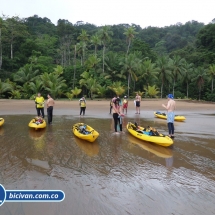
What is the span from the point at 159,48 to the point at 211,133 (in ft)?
227

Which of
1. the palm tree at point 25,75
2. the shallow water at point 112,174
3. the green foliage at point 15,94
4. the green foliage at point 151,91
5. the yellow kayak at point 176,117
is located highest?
the palm tree at point 25,75

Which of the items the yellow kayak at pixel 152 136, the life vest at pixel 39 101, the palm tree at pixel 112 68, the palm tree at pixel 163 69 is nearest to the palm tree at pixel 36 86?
the palm tree at pixel 112 68

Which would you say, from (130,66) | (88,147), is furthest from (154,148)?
(130,66)

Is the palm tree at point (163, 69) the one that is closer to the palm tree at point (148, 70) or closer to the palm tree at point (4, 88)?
the palm tree at point (148, 70)

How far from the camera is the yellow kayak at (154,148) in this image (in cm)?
777

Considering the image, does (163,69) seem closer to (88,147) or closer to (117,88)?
(117,88)

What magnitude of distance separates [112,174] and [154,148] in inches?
117

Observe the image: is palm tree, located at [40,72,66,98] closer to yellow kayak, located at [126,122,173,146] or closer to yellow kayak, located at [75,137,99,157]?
yellow kayak, located at [126,122,173,146]

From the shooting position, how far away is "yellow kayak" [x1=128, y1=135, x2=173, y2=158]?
777 cm

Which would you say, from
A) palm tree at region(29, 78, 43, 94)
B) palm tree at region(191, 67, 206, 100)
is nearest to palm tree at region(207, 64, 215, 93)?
palm tree at region(191, 67, 206, 100)

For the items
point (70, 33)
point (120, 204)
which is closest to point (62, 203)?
point (120, 204)

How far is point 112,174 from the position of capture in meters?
5.91

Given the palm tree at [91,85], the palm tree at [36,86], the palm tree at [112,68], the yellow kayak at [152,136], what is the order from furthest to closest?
the palm tree at [112,68] → the palm tree at [91,85] → the palm tree at [36,86] → the yellow kayak at [152,136]

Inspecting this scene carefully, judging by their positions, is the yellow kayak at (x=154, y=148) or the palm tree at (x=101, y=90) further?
the palm tree at (x=101, y=90)
